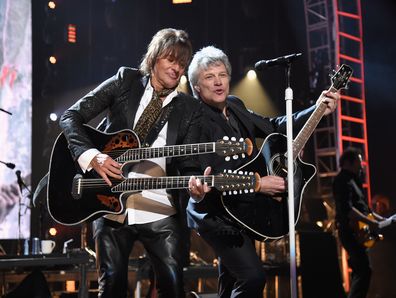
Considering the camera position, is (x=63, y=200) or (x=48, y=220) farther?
(x=48, y=220)

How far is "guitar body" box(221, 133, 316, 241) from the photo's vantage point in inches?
147

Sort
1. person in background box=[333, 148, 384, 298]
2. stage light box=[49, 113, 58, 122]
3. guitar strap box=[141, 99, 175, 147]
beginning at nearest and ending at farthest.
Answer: guitar strap box=[141, 99, 175, 147], person in background box=[333, 148, 384, 298], stage light box=[49, 113, 58, 122]

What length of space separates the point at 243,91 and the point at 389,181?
4.11 m

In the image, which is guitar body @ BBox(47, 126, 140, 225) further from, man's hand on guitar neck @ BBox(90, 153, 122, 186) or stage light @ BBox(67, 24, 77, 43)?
stage light @ BBox(67, 24, 77, 43)

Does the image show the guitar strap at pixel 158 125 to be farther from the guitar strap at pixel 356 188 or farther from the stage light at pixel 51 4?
the stage light at pixel 51 4

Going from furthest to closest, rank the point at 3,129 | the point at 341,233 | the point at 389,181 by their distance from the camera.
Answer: the point at 389,181 < the point at 3,129 < the point at 341,233

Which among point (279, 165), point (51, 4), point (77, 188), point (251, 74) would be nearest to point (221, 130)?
point (279, 165)

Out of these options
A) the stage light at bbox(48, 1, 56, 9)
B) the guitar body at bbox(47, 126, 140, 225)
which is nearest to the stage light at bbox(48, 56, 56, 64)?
the stage light at bbox(48, 1, 56, 9)

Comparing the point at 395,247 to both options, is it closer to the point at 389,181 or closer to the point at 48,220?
the point at 389,181

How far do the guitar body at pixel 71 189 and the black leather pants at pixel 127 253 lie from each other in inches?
4.2

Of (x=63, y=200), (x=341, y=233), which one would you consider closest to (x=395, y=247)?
(x=341, y=233)

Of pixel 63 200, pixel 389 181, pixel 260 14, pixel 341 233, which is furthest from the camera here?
pixel 260 14

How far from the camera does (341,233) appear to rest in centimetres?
754

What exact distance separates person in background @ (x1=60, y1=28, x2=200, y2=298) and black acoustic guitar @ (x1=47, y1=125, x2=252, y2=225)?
0.24 ft
